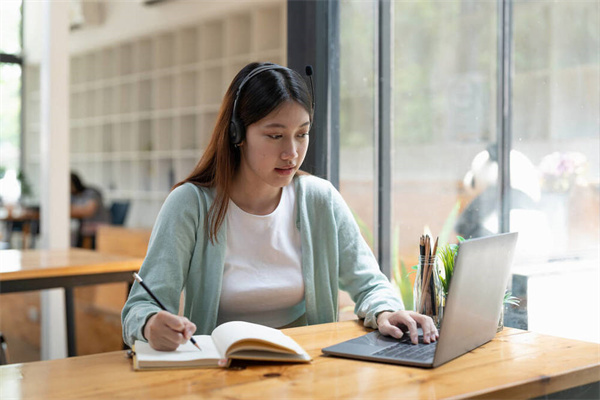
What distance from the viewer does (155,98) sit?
650 centimetres

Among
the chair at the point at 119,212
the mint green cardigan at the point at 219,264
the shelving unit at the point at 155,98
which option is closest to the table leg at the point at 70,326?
the mint green cardigan at the point at 219,264

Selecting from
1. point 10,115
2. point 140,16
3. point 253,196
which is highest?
point 140,16

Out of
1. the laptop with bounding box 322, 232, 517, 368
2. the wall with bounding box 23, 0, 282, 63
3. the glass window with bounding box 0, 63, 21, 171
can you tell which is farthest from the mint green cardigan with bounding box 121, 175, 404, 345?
the wall with bounding box 23, 0, 282, 63

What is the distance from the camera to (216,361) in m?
1.23

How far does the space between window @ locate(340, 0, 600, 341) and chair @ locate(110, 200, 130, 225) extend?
4.20m

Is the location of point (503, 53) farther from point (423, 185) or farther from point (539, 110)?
point (423, 185)

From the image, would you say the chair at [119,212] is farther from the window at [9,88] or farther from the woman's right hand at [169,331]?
the woman's right hand at [169,331]

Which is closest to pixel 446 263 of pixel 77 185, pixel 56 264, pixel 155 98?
pixel 56 264

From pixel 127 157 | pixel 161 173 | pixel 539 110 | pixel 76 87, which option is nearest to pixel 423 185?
pixel 539 110

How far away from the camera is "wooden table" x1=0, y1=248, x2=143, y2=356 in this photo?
2.50 metres

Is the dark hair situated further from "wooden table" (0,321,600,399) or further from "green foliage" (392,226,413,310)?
"wooden table" (0,321,600,399)

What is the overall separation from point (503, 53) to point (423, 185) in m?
0.62

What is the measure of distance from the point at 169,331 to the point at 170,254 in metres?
0.36

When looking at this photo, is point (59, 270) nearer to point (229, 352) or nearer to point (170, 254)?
point (170, 254)
